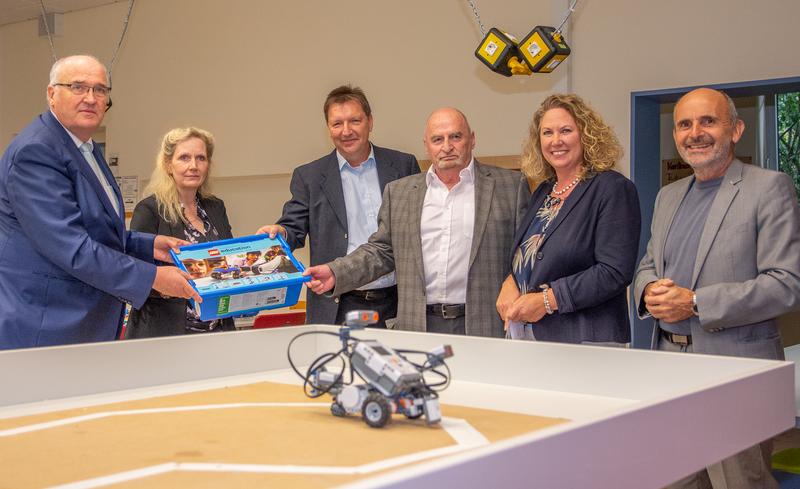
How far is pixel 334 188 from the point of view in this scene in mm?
3391

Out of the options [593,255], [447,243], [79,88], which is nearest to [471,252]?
[447,243]

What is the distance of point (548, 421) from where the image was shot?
1.39 m

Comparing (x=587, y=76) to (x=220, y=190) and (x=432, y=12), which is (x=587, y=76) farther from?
(x=220, y=190)

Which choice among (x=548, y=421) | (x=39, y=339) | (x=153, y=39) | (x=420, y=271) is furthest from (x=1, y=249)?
(x=153, y=39)

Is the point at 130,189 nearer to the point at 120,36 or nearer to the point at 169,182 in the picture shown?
the point at 120,36

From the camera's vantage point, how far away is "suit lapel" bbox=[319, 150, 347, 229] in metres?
3.36

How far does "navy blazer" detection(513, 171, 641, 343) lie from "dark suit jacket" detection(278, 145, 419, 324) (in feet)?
3.47

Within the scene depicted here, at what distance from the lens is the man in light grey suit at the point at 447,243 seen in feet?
8.99

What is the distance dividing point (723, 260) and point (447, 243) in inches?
34.5

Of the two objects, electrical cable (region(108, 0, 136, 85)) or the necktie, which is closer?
the necktie

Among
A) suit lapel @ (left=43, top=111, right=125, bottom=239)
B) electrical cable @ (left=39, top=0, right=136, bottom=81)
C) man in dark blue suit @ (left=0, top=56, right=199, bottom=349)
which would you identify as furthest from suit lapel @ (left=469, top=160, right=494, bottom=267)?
electrical cable @ (left=39, top=0, right=136, bottom=81)

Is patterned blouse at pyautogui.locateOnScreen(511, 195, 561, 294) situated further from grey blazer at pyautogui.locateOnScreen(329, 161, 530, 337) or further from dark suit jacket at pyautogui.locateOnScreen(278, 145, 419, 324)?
dark suit jacket at pyautogui.locateOnScreen(278, 145, 419, 324)

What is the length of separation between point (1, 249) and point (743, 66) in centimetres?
387

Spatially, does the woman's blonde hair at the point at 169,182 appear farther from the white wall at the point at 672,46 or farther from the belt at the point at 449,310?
the white wall at the point at 672,46
